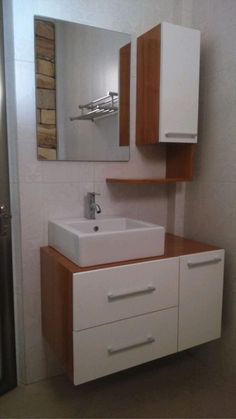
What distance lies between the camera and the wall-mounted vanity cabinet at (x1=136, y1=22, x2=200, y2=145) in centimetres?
163

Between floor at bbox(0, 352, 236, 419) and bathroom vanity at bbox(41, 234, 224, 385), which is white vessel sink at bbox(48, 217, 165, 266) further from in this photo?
floor at bbox(0, 352, 236, 419)

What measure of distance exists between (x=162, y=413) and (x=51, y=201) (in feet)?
3.81

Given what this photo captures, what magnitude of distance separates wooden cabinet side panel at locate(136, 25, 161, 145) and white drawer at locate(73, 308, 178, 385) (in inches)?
35.7

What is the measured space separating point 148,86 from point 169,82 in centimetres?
13

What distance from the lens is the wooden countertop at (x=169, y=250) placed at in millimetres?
1356

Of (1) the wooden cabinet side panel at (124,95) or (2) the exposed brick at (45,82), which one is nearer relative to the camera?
(2) the exposed brick at (45,82)

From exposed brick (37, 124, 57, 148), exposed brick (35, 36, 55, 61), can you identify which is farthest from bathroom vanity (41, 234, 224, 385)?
exposed brick (35, 36, 55, 61)

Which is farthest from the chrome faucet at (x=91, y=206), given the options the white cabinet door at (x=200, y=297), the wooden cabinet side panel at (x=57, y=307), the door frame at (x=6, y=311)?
the white cabinet door at (x=200, y=297)

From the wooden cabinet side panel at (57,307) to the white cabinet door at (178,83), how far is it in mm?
838

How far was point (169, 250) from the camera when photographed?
165 cm

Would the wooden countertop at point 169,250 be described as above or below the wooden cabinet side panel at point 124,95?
below

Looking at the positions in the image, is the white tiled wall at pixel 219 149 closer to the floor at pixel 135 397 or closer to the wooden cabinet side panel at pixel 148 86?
the floor at pixel 135 397

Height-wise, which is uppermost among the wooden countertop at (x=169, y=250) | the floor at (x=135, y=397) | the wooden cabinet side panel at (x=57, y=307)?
the wooden countertop at (x=169, y=250)

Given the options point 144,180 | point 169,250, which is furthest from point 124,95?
point 169,250
